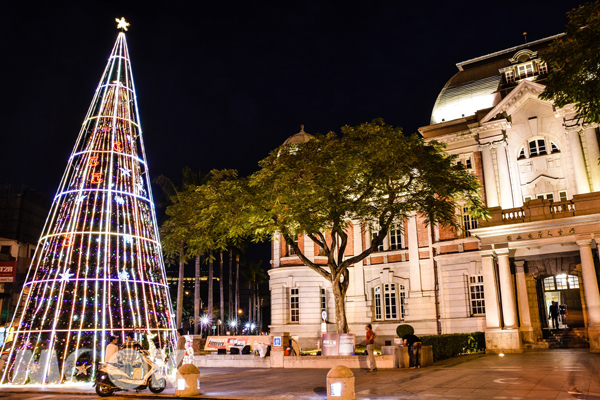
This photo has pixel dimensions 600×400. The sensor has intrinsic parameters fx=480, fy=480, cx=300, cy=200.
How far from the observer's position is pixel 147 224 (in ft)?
56.6

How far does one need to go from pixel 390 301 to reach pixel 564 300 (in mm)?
10191

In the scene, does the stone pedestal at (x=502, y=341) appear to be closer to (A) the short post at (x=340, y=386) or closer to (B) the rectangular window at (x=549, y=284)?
(B) the rectangular window at (x=549, y=284)

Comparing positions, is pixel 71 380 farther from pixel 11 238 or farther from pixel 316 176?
pixel 11 238

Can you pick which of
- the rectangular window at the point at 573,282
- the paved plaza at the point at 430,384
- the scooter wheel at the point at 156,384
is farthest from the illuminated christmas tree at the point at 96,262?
the rectangular window at the point at 573,282

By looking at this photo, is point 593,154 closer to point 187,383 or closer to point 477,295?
point 477,295

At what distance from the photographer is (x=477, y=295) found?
1125 inches

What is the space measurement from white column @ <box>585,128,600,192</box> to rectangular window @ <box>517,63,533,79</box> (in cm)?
592

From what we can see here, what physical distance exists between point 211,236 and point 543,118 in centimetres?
1991

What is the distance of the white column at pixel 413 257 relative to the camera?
30.4 m

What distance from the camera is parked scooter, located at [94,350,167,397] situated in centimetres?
1285

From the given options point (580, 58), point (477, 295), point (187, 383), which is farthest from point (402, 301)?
point (187, 383)

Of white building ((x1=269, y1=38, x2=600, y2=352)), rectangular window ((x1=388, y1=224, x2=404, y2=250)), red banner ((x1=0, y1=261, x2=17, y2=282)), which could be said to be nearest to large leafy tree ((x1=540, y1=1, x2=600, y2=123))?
white building ((x1=269, y1=38, x2=600, y2=352))

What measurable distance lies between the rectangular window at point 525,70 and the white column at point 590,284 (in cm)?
1252

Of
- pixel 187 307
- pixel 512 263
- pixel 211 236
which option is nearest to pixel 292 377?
pixel 211 236
